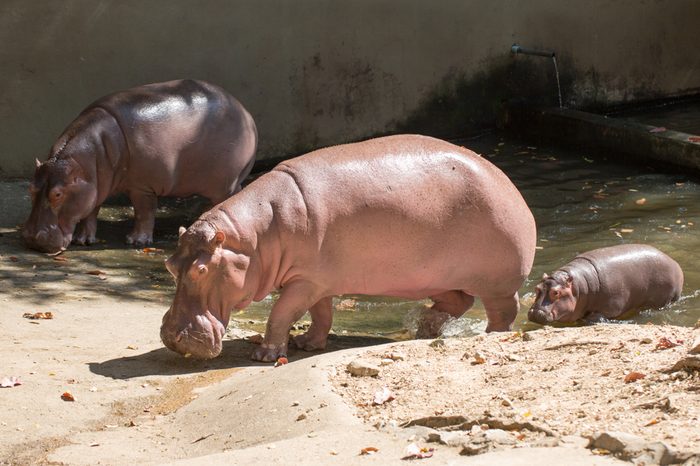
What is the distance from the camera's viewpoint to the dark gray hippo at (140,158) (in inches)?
333

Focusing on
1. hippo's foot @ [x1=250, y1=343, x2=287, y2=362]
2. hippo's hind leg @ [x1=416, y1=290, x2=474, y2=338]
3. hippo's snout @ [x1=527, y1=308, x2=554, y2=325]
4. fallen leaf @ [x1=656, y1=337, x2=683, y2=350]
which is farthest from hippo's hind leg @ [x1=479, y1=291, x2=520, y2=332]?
fallen leaf @ [x1=656, y1=337, x2=683, y2=350]

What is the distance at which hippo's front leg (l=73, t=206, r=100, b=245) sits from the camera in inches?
346

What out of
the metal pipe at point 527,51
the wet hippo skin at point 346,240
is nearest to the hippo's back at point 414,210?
the wet hippo skin at point 346,240

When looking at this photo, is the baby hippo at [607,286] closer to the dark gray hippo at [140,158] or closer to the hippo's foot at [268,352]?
the hippo's foot at [268,352]

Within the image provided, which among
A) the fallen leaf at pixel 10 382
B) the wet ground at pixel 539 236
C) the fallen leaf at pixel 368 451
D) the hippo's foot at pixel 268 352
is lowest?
the wet ground at pixel 539 236

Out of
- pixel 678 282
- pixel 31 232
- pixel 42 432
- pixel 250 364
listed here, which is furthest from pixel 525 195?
pixel 42 432

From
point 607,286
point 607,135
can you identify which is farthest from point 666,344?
point 607,135

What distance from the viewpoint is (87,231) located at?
8.83 metres

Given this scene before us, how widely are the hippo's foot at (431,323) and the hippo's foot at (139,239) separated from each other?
2.89 meters

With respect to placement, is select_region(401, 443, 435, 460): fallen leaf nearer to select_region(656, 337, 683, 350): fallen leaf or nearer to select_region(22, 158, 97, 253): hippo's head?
select_region(656, 337, 683, 350): fallen leaf

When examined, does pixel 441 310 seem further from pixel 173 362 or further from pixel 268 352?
pixel 173 362

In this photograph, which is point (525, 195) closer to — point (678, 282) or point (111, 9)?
point (678, 282)

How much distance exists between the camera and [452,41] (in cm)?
1275

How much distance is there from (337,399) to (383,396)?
0.19 metres
